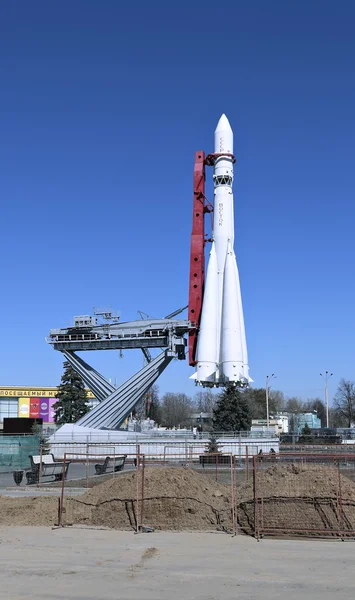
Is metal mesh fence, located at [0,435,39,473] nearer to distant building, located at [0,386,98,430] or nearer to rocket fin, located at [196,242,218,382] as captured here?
rocket fin, located at [196,242,218,382]

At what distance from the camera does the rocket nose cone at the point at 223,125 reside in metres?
45.8

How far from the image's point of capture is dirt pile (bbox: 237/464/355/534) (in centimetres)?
1515

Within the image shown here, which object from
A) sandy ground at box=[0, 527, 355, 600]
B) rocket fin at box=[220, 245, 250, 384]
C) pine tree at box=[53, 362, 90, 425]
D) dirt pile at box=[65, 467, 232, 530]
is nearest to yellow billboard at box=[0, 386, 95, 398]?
pine tree at box=[53, 362, 90, 425]

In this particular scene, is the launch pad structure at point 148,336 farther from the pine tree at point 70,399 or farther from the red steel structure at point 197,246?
the pine tree at point 70,399

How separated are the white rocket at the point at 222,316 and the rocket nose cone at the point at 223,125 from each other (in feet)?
11.3

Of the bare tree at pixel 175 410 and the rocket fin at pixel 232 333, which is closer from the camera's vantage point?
the rocket fin at pixel 232 333

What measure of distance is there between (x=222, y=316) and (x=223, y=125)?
13943 mm

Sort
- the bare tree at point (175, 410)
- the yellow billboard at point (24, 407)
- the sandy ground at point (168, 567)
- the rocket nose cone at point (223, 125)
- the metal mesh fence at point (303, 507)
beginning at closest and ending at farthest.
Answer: the sandy ground at point (168, 567), the metal mesh fence at point (303, 507), the rocket nose cone at point (223, 125), the yellow billboard at point (24, 407), the bare tree at point (175, 410)

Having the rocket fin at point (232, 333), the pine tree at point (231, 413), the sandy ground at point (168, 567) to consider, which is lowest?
the sandy ground at point (168, 567)

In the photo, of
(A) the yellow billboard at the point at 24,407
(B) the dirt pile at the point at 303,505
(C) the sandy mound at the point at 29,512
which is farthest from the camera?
(A) the yellow billboard at the point at 24,407

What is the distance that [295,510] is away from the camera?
15.5m

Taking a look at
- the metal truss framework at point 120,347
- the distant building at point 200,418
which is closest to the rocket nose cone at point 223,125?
the metal truss framework at point 120,347

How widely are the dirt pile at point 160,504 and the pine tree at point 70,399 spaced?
51229 mm

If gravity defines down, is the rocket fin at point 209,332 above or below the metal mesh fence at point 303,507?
above
